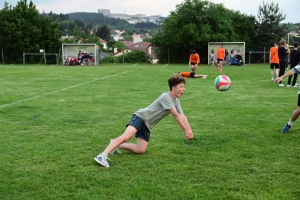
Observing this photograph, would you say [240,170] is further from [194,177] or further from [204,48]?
[204,48]

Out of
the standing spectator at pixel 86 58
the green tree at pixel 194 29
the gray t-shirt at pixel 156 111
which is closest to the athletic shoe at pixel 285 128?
the gray t-shirt at pixel 156 111

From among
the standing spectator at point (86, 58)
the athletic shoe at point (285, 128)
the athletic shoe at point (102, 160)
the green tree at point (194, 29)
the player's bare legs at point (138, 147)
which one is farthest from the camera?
the green tree at point (194, 29)

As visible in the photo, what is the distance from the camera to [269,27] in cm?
4578

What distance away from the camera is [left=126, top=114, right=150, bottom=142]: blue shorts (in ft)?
19.5

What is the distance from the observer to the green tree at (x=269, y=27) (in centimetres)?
4541

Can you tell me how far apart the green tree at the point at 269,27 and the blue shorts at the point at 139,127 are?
137 feet

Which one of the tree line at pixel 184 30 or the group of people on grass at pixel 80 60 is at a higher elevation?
the tree line at pixel 184 30

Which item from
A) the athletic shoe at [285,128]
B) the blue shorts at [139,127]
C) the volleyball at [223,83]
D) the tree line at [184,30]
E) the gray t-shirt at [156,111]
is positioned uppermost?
the tree line at [184,30]

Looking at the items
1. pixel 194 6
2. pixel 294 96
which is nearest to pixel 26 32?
pixel 194 6

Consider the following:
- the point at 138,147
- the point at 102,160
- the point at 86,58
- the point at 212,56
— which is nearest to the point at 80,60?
the point at 86,58

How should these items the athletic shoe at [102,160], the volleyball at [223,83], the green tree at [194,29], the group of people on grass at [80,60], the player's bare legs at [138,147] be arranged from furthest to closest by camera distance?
the green tree at [194,29] → the group of people on grass at [80,60] → the volleyball at [223,83] → the player's bare legs at [138,147] → the athletic shoe at [102,160]

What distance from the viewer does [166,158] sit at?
600 centimetres

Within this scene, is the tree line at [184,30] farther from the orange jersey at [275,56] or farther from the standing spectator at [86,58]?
the orange jersey at [275,56]

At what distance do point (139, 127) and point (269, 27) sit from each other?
43.2m
